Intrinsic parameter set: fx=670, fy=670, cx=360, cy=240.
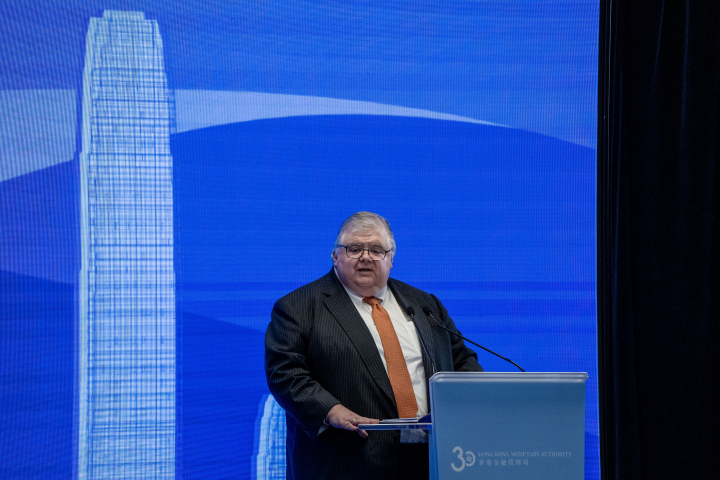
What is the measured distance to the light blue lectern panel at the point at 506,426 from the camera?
1.64m

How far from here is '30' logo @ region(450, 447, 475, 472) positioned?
5.36 feet

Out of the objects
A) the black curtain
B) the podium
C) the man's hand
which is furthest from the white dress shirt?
the black curtain

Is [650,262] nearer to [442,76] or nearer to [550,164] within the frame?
[550,164]

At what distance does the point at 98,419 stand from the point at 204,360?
47 cm

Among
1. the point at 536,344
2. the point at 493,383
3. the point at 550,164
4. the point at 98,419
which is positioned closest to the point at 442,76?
→ the point at 550,164

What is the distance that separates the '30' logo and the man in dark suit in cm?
36

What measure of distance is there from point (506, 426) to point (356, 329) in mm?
729

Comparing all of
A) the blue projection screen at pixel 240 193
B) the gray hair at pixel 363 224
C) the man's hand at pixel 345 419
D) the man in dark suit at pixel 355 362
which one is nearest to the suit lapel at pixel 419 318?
the man in dark suit at pixel 355 362

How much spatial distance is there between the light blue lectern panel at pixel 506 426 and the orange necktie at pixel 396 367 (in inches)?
20.0

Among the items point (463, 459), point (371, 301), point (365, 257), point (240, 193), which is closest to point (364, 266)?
point (365, 257)

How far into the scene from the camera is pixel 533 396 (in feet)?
5.50

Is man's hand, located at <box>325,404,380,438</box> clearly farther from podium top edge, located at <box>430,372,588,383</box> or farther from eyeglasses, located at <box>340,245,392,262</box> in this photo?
eyeglasses, located at <box>340,245,392,262</box>

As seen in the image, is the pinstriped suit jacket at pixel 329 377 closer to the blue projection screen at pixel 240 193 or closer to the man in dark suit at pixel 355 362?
the man in dark suit at pixel 355 362

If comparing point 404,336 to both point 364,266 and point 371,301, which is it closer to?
point 371,301
